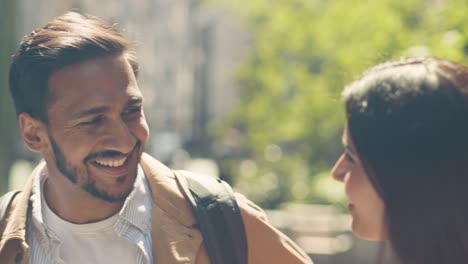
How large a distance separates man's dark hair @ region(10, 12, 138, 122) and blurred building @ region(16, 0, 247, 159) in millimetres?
38288

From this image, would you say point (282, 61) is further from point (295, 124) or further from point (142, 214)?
point (142, 214)

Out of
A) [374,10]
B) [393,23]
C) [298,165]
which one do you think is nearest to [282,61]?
[298,165]

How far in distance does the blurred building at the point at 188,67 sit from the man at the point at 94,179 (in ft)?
126

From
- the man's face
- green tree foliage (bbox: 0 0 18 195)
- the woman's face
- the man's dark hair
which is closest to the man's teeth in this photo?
the man's face

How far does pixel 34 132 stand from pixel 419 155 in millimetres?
1842

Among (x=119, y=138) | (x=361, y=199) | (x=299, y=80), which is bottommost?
(x=299, y=80)

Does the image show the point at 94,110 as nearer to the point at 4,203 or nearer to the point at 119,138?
the point at 119,138

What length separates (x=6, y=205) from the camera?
336cm

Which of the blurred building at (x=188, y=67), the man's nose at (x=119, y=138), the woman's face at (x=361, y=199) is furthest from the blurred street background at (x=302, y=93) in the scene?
the blurred building at (x=188, y=67)

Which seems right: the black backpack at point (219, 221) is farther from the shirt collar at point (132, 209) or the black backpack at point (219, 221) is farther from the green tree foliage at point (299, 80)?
the green tree foliage at point (299, 80)

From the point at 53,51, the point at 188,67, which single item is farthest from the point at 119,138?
the point at 188,67

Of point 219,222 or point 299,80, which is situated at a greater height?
point 219,222

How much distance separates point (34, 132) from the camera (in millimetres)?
3518

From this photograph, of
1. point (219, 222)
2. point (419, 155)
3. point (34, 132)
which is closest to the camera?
point (419, 155)
